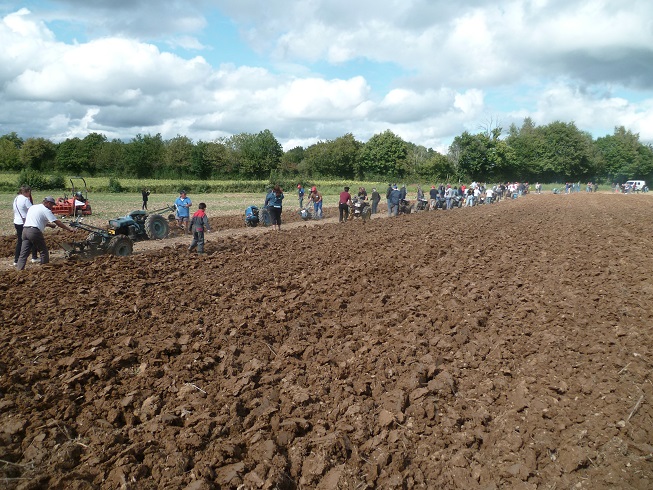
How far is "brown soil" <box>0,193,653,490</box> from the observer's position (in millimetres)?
3725

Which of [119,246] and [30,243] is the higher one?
[30,243]

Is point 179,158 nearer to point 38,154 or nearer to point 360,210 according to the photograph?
point 38,154

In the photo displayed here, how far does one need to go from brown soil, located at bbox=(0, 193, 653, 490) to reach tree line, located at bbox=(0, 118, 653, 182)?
223 feet

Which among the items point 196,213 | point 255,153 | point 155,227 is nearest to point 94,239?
point 196,213

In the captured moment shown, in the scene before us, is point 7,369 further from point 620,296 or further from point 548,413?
point 620,296

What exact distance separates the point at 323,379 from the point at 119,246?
26.9ft

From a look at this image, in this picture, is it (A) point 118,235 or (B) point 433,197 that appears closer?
(A) point 118,235

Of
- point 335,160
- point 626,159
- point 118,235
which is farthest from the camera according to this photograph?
point 626,159

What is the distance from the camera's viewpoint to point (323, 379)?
5.14m

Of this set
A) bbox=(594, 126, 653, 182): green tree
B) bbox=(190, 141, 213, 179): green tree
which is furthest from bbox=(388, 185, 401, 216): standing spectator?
bbox=(594, 126, 653, 182): green tree

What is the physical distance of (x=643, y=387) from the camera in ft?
16.1

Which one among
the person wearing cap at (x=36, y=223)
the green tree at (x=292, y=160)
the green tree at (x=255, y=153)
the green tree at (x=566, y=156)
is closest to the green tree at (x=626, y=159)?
the green tree at (x=566, y=156)

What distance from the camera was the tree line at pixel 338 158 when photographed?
77.5 m

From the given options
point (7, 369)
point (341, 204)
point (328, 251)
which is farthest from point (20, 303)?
point (341, 204)
